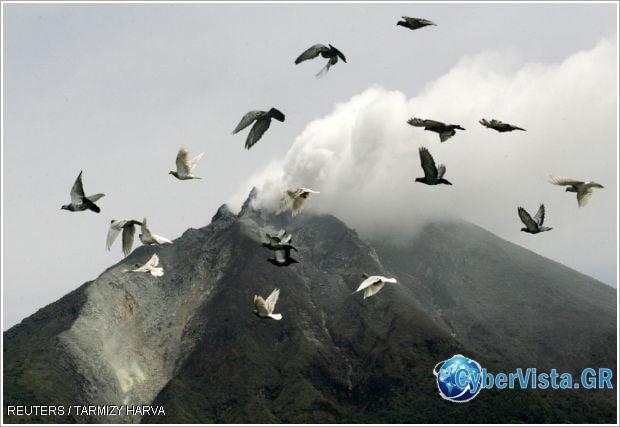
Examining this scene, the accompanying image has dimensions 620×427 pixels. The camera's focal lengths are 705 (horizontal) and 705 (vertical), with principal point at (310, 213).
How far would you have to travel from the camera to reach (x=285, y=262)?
4231cm

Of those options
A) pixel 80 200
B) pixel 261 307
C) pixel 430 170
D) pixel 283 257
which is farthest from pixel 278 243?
pixel 80 200

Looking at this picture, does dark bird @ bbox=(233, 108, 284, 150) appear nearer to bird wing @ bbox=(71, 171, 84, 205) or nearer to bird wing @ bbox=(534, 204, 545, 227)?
bird wing @ bbox=(71, 171, 84, 205)

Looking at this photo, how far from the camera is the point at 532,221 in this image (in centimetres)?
4047

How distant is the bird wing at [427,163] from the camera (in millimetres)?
36188

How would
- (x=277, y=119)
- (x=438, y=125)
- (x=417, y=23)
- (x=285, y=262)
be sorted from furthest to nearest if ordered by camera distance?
(x=285, y=262), (x=417, y=23), (x=438, y=125), (x=277, y=119)

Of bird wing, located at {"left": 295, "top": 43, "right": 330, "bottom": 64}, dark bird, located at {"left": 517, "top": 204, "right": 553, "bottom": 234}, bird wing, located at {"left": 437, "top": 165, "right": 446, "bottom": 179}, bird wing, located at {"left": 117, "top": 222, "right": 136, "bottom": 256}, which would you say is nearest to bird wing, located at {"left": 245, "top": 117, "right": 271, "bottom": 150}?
bird wing, located at {"left": 295, "top": 43, "right": 330, "bottom": 64}

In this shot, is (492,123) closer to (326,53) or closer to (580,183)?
(580,183)

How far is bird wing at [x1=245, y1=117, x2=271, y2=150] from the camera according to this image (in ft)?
114

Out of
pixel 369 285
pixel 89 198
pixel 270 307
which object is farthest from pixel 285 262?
pixel 89 198

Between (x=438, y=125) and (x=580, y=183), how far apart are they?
9.00 meters

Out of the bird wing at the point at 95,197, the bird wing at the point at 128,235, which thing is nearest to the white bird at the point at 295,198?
the bird wing at the point at 128,235

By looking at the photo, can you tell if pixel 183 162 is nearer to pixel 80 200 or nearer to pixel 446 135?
pixel 80 200

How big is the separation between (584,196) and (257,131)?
735 inches

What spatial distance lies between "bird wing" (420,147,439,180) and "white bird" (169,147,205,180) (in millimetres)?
12329
